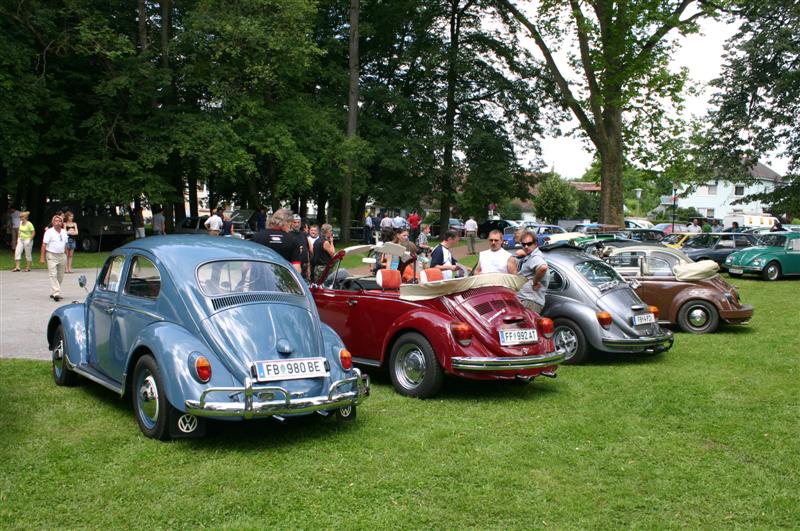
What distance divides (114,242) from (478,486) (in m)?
28.2

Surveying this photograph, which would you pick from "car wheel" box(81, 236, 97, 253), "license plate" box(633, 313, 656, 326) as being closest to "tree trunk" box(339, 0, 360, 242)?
"car wheel" box(81, 236, 97, 253)

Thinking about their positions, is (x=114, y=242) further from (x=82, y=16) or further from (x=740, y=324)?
(x=740, y=324)

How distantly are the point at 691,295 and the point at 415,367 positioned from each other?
6894 mm

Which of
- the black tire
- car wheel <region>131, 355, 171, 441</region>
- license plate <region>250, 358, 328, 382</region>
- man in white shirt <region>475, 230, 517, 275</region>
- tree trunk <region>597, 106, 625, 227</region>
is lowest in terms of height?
the black tire

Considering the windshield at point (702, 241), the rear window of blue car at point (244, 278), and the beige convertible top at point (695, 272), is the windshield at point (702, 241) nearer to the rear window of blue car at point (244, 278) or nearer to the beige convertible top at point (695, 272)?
the beige convertible top at point (695, 272)

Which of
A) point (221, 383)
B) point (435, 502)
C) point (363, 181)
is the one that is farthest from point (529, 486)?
point (363, 181)

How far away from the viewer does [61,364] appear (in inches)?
307

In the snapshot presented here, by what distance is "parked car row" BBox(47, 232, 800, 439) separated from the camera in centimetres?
587

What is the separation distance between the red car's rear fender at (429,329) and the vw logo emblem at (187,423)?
8.48 ft

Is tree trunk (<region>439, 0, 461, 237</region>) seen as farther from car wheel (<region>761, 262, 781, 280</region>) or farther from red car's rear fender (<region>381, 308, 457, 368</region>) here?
red car's rear fender (<region>381, 308, 457, 368</region>)

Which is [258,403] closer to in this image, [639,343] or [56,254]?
[639,343]

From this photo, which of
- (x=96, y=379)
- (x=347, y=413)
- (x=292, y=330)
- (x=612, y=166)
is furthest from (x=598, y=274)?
(x=612, y=166)

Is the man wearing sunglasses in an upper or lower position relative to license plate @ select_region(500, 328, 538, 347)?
upper

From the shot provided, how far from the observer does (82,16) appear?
1059 inches
